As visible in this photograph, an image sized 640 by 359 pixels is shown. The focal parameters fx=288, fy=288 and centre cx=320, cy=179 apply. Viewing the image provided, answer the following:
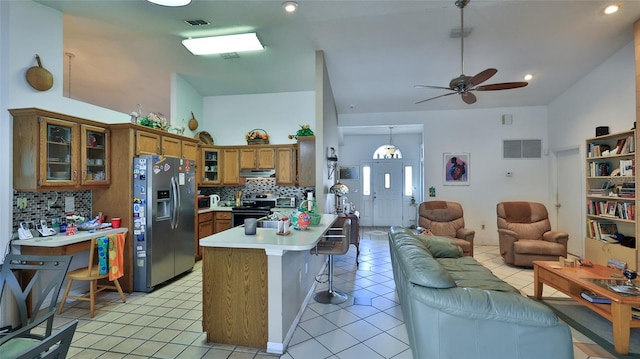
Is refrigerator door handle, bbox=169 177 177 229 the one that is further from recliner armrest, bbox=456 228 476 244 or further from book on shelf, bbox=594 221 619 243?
book on shelf, bbox=594 221 619 243

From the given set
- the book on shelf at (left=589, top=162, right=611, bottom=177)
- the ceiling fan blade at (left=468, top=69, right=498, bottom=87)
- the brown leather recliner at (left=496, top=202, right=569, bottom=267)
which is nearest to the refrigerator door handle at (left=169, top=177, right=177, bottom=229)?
the ceiling fan blade at (left=468, top=69, right=498, bottom=87)

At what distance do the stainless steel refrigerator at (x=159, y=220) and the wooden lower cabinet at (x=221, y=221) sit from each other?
101cm

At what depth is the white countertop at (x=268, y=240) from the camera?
221 centimetres

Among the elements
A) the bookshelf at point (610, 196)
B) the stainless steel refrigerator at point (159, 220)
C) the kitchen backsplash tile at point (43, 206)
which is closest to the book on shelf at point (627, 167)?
the bookshelf at point (610, 196)

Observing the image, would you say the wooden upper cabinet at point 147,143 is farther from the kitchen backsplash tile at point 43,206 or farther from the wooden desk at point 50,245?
the wooden desk at point 50,245

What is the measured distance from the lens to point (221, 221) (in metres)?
5.22

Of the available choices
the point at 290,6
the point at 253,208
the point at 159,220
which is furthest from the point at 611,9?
the point at 159,220

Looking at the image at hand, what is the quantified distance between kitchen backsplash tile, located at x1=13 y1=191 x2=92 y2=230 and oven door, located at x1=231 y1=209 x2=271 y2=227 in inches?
81.5

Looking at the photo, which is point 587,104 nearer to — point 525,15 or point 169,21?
point 525,15

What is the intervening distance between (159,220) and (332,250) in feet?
7.53

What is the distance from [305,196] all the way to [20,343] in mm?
4202

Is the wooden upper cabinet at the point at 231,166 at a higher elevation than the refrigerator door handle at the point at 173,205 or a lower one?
higher

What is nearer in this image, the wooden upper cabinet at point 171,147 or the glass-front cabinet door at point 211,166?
the wooden upper cabinet at point 171,147

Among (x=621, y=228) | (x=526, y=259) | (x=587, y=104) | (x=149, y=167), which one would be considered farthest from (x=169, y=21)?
(x=621, y=228)
